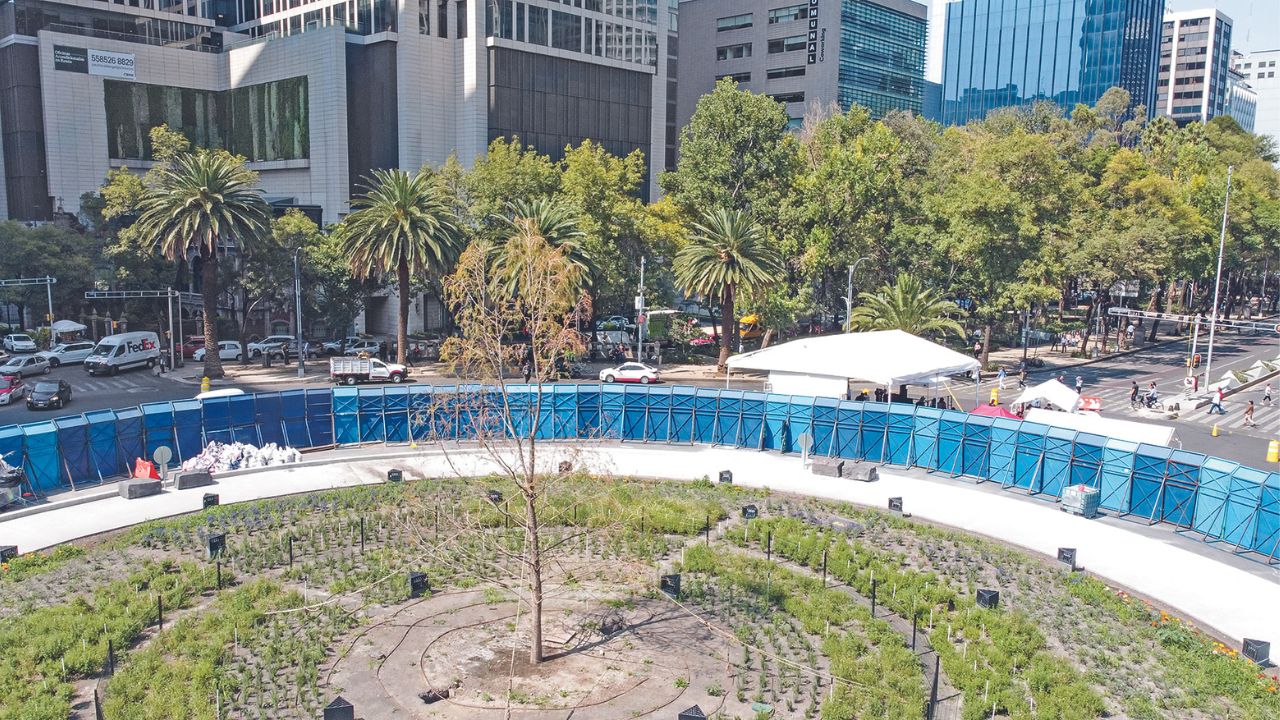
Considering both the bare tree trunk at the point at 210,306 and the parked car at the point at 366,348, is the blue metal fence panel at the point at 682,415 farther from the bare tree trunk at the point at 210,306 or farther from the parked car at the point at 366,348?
the parked car at the point at 366,348

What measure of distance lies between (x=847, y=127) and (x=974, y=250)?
15.7 metres

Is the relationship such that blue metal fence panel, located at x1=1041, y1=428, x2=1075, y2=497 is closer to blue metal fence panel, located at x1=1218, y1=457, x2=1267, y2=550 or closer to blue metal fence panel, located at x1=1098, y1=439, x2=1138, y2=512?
blue metal fence panel, located at x1=1098, y1=439, x2=1138, y2=512

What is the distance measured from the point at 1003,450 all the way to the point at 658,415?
13.1 meters

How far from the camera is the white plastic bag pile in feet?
106

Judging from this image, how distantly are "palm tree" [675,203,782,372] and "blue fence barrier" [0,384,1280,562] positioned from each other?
18457 mm

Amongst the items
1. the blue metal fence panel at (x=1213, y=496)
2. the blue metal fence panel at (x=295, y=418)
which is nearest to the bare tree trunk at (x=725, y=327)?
the blue metal fence panel at (x=295, y=418)

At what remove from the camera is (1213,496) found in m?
27.0

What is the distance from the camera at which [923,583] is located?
2220 centimetres

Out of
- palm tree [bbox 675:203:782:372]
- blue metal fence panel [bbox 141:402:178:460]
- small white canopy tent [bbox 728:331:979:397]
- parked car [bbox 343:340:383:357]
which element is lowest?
parked car [bbox 343:340:383:357]

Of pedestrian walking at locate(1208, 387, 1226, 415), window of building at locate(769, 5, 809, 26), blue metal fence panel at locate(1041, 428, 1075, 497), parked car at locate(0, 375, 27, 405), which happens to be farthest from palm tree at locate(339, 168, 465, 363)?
window of building at locate(769, 5, 809, 26)

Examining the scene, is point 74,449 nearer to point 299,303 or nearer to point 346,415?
point 346,415

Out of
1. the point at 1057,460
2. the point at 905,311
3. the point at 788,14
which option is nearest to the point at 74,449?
the point at 1057,460

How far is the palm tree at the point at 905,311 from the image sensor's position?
5209cm

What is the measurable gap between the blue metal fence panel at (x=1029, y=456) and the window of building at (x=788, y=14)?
91.1 meters
